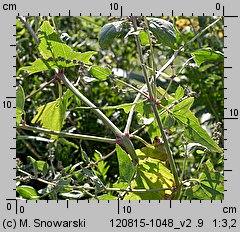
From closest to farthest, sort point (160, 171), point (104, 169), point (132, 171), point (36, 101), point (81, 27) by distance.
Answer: point (132, 171), point (160, 171), point (104, 169), point (36, 101), point (81, 27)

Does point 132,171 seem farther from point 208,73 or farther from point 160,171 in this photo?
point 208,73

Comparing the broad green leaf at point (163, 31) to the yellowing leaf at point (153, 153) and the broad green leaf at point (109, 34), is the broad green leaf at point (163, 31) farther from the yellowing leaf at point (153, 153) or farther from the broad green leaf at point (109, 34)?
the yellowing leaf at point (153, 153)

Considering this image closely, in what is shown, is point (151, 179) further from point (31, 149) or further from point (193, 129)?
point (31, 149)

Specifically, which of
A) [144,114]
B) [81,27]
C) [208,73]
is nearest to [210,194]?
[144,114]

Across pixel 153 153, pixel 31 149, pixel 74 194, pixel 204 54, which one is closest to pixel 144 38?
pixel 204 54

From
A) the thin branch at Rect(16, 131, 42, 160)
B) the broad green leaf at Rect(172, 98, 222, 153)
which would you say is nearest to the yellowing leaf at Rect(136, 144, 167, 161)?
the broad green leaf at Rect(172, 98, 222, 153)

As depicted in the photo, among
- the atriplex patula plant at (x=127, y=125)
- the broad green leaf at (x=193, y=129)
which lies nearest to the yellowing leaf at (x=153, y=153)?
the atriplex patula plant at (x=127, y=125)
